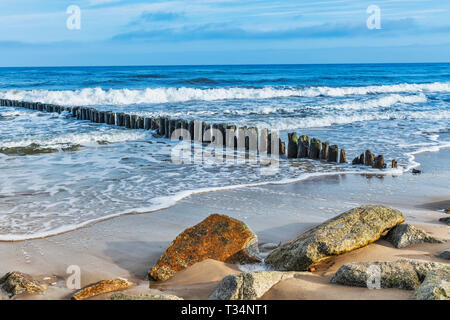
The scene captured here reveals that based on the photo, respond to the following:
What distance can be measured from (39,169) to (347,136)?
930cm

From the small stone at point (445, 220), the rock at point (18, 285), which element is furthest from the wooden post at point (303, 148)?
the rock at point (18, 285)

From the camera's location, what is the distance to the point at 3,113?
68.3 feet

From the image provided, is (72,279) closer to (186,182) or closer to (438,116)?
(186,182)

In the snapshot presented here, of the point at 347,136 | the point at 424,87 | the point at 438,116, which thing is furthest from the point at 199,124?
the point at 424,87

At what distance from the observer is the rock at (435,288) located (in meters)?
2.79

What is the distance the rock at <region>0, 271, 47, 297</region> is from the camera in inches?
148

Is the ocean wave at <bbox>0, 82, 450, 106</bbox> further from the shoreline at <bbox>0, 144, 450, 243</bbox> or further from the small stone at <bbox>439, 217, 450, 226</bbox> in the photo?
the small stone at <bbox>439, 217, 450, 226</bbox>

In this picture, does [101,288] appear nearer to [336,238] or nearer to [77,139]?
[336,238]

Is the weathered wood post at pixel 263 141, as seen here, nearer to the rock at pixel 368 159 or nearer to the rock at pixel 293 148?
the rock at pixel 293 148

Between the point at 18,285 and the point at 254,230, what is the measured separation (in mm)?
2775

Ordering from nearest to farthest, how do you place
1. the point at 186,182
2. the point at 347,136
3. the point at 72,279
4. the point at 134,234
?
1. the point at 72,279
2. the point at 134,234
3. the point at 186,182
4. the point at 347,136

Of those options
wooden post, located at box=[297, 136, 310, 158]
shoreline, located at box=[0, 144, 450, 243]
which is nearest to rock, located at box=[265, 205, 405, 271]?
shoreline, located at box=[0, 144, 450, 243]

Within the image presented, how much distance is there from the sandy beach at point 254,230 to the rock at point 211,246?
0.12 metres
